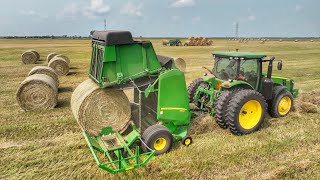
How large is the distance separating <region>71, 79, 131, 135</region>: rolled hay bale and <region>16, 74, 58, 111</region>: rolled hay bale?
3.04 metres

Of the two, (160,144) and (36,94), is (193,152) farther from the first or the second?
(36,94)

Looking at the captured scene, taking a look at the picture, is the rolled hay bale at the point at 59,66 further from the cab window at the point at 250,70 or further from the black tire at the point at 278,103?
the black tire at the point at 278,103

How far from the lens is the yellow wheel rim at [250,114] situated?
23.3 feet

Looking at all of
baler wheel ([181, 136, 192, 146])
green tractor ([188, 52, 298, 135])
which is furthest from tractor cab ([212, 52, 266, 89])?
baler wheel ([181, 136, 192, 146])

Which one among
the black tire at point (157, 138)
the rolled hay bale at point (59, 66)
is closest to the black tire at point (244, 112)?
the black tire at point (157, 138)

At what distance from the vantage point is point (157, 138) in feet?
19.6

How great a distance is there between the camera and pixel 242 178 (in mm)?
5199

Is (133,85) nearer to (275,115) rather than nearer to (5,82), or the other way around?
(275,115)

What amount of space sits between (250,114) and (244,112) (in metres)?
0.23

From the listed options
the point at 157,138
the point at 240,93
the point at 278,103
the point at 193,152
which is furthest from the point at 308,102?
the point at 157,138

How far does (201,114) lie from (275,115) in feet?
7.30

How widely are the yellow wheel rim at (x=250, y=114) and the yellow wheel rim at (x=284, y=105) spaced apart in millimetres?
1406

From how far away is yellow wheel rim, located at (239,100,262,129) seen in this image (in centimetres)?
711

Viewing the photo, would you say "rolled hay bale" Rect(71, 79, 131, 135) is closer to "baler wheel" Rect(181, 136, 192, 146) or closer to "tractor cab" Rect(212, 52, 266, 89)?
"baler wheel" Rect(181, 136, 192, 146)
